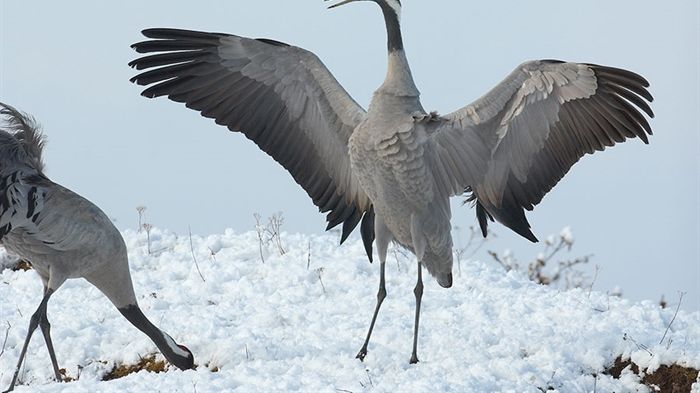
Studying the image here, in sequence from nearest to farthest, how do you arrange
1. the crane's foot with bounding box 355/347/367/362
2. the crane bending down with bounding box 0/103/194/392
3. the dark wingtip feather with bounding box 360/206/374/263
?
the crane's foot with bounding box 355/347/367/362, the crane bending down with bounding box 0/103/194/392, the dark wingtip feather with bounding box 360/206/374/263

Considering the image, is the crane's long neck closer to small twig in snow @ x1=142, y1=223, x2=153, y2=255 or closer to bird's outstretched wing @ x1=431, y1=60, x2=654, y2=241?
bird's outstretched wing @ x1=431, y1=60, x2=654, y2=241

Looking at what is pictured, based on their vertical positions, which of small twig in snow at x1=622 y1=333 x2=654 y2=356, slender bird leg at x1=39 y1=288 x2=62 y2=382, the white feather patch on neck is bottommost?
small twig in snow at x1=622 y1=333 x2=654 y2=356

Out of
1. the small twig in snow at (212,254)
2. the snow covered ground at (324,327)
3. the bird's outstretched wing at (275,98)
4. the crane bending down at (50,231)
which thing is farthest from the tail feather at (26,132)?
the small twig in snow at (212,254)

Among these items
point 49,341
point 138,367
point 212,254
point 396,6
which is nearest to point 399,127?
point 396,6

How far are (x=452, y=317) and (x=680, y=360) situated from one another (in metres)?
1.91

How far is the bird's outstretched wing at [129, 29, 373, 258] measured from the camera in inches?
319

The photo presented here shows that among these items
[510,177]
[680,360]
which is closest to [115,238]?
[510,177]

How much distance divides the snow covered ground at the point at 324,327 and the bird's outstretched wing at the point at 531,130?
102 cm

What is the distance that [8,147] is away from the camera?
793 cm

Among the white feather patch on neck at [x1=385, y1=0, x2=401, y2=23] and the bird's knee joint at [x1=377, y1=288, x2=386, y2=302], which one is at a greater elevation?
the white feather patch on neck at [x1=385, y1=0, x2=401, y2=23]

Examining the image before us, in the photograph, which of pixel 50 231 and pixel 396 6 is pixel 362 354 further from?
pixel 396 6

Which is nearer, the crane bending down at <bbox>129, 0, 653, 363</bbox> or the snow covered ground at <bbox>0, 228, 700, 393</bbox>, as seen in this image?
the snow covered ground at <bbox>0, 228, 700, 393</bbox>

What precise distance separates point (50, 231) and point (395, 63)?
9.41 ft

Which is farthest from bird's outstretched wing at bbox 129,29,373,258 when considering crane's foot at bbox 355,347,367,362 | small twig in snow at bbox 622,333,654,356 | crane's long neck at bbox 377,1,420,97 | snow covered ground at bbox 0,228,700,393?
small twig in snow at bbox 622,333,654,356
